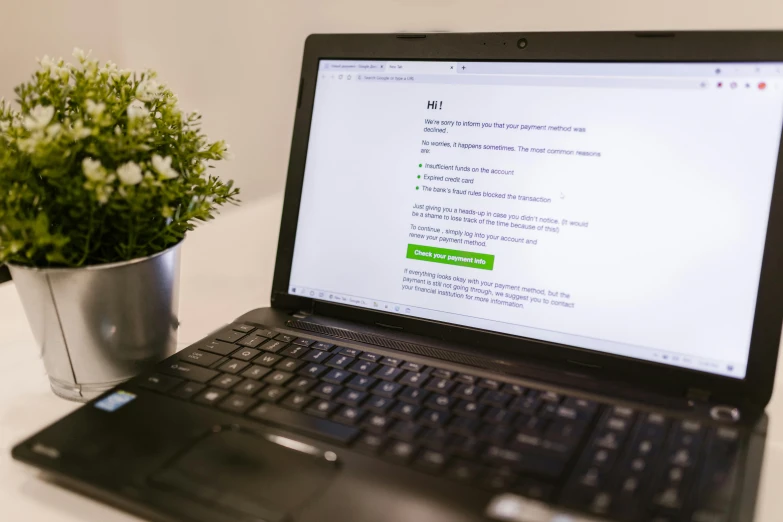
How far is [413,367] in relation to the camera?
1.85ft

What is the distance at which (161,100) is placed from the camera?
23.3 inches

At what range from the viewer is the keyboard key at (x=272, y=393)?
52 centimetres

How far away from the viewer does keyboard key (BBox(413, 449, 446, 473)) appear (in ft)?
1.44

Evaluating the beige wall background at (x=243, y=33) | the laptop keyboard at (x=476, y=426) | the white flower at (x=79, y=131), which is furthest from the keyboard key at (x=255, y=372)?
the beige wall background at (x=243, y=33)

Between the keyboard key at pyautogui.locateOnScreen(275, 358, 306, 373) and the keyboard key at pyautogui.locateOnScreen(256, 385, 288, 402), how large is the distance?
0.10 ft

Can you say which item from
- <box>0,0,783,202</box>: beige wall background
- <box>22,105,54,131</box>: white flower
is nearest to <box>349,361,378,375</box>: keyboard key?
<box>22,105,54,131</box>: white flower

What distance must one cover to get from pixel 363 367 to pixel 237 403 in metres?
0.11

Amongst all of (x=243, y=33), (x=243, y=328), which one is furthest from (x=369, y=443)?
(x=243, y=33)

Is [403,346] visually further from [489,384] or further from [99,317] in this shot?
[99,317]

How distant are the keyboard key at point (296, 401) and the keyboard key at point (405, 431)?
0.08 metres

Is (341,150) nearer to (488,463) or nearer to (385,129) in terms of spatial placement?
(385,129)

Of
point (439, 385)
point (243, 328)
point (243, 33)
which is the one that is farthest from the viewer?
point (243, 33)

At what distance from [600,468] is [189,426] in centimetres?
30

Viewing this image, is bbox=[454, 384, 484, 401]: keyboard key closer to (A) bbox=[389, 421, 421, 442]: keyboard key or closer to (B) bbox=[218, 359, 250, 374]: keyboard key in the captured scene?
(A) bbox=[389, 421, 421, 442]: keyboard key
